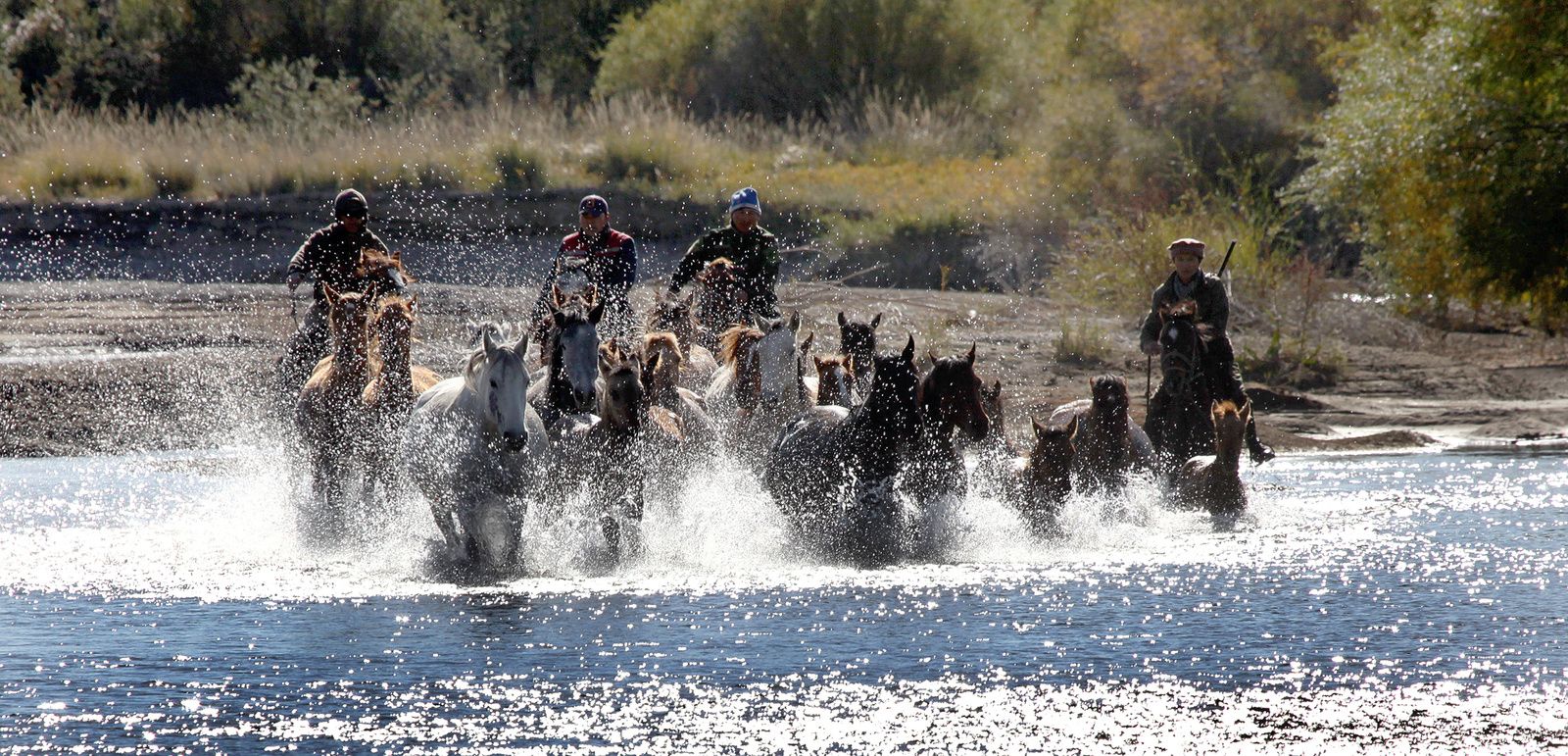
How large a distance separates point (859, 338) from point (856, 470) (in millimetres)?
1326

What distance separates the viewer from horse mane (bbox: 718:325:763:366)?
444 inches

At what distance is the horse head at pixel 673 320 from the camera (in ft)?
42.4

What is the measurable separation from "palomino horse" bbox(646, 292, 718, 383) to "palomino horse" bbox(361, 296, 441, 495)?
2223 mm

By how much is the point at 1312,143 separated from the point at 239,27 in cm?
2282

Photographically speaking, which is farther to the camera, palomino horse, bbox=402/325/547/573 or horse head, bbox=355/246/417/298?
horse head, bbox=355/246/417/298

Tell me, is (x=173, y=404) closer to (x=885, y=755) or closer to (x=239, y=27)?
(x=885, y=755)

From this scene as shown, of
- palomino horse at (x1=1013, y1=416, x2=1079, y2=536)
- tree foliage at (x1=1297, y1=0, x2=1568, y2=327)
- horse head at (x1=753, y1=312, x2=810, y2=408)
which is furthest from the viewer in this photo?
tree foliage at (x1=1297, y1=0, x2=1568, y2=327)

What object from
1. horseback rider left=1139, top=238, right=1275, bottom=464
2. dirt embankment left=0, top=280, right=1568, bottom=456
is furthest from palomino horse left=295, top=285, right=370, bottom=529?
dirt embankment left=0, top=280, right=1568, bottom=456

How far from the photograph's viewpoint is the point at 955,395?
992 centimetres

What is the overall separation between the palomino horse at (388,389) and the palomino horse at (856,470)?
2.12 metres

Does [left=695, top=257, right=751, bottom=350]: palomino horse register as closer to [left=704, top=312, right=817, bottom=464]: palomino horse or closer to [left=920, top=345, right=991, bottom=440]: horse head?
[left=704, top=312, right=817, bottom=464]: palomino horse

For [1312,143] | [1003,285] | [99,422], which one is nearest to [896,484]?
[99,422]

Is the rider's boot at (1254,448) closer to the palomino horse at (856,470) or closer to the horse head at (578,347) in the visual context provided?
the palomino horse at (856,470)

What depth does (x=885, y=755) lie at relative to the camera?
6797mm
